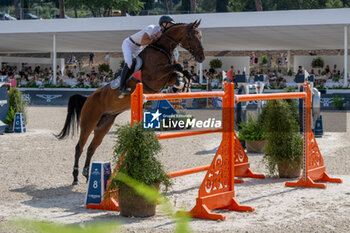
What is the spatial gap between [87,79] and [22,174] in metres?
20.4

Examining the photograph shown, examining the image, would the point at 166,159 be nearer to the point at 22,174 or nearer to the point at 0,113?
the point at 22,174

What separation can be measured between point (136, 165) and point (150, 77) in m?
2.00

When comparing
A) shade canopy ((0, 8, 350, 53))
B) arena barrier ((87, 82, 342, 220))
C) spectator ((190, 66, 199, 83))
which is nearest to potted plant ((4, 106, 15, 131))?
spectator ((190, 66, 199, 83))

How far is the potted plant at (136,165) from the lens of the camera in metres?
4.43

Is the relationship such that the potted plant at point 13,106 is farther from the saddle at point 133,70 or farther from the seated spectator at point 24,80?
the seated spectator at point 24,80

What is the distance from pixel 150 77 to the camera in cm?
621

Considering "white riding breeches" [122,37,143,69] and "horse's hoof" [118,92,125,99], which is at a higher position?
"white riding breeches" [122,37,143,69]

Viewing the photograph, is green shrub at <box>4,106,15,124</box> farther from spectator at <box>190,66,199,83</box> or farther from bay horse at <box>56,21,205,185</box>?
bay horse at <box>56,21,205,185</box>

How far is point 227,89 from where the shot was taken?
16.4 ft

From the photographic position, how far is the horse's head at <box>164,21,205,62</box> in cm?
622

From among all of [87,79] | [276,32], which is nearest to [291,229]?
[276,32]

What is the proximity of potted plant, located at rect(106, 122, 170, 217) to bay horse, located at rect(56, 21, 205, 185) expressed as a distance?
64.9 inches

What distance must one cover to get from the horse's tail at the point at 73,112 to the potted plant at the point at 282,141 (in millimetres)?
2609

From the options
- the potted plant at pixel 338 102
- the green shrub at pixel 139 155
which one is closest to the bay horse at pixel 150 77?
the green shrub at pixel 139 155
